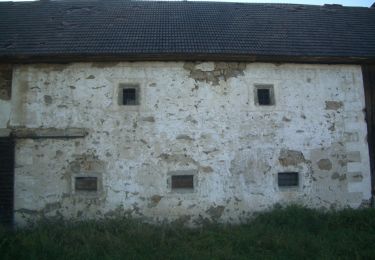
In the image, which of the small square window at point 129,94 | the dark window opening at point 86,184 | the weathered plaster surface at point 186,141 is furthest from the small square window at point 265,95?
the dark window opening at point 86,184

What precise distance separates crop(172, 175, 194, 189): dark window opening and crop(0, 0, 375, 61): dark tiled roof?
2.87 meters

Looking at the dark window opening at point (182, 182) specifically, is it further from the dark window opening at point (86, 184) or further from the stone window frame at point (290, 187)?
the stone window frame at point (290, 187)

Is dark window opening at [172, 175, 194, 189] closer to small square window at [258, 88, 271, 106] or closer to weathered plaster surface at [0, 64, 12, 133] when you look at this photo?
small square window at [258, 88, 271, 106]

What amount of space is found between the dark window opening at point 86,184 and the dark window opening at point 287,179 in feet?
14.3

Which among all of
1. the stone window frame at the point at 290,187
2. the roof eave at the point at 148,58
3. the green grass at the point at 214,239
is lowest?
the green grass at the point at 214,239

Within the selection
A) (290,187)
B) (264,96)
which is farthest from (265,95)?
(290,187)

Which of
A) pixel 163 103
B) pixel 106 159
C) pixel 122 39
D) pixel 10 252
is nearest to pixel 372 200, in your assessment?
pixel 163 103

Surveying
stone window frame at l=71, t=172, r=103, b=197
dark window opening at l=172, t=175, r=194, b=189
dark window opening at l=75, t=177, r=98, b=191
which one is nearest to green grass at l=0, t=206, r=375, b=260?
stone window frame at l=71, t=172, r=103, b=197

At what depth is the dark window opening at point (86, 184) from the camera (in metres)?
8.20

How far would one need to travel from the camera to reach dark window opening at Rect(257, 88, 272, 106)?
890cm

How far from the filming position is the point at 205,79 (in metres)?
8.73

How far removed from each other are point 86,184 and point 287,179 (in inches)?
188

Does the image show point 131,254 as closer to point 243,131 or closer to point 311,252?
point 311,252

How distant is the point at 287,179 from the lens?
862 centimetres
